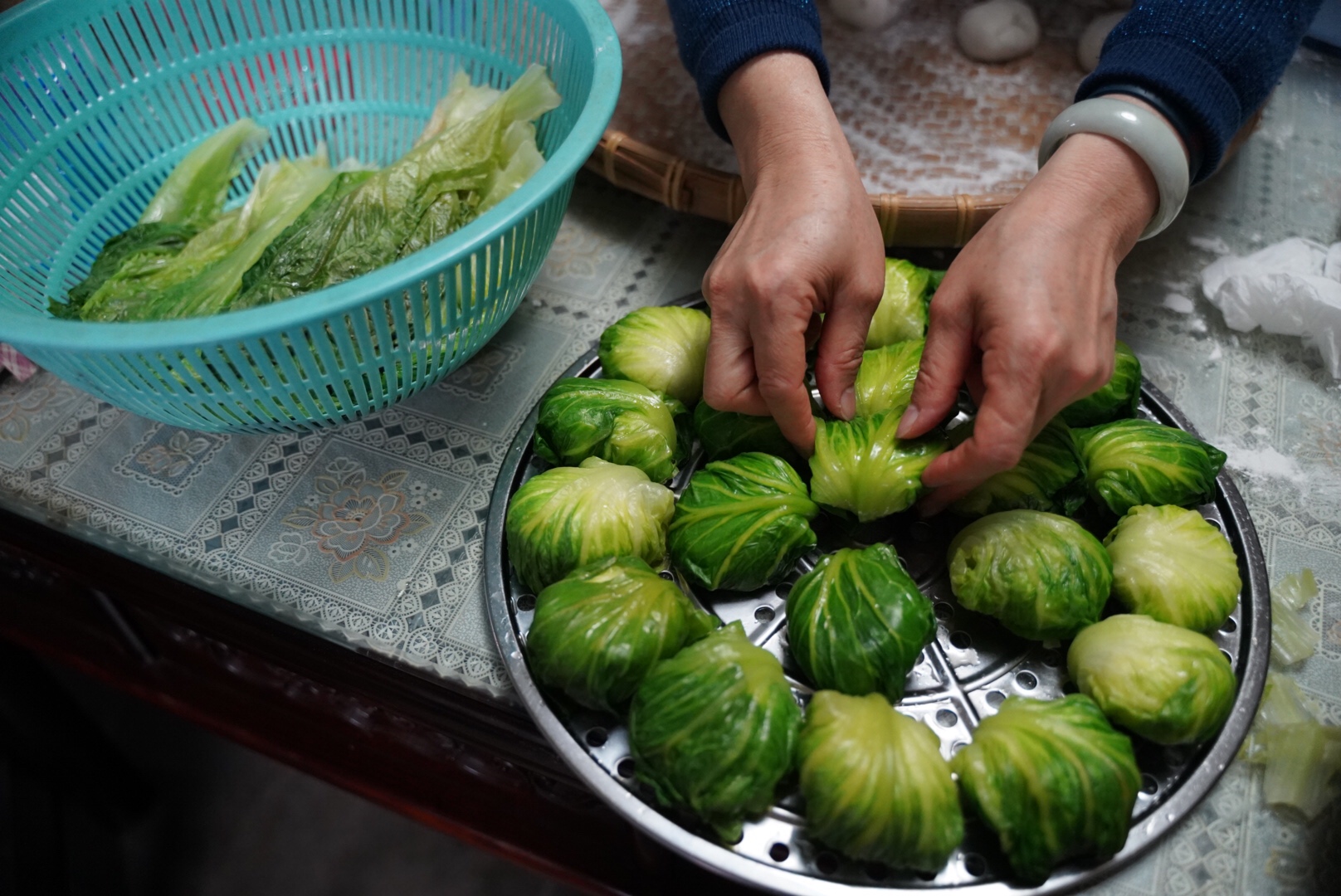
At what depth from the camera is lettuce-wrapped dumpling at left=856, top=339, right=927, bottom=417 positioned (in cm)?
142

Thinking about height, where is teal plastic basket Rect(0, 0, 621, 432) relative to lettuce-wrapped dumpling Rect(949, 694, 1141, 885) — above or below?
above

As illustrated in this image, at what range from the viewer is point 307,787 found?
2816mm

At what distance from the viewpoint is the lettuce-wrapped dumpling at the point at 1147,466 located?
53.9 inches

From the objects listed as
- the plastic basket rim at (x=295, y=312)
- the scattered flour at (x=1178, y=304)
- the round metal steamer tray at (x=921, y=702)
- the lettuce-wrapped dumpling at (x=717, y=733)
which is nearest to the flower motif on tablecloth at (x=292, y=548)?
the round metal steamer tray at (x=921, y=702)

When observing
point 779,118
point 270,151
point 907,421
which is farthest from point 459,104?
point 907,421

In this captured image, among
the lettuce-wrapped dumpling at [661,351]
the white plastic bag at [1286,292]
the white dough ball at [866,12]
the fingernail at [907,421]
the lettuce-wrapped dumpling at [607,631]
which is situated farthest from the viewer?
the white dough ball at [866,12]

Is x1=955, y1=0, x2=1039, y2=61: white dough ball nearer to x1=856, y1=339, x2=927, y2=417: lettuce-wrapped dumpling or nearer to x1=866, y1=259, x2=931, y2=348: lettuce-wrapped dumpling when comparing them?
x1=866, y1=259, x2=931, y2=348: lettuce-wrapped dumpling

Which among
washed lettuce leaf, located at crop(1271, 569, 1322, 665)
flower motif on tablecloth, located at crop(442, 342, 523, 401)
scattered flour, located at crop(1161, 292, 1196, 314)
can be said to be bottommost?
washed lettuce leaf, located at crop(1271, 569, 1322, 665)

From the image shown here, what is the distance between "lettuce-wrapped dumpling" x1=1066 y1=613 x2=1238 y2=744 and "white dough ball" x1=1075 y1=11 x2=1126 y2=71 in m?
1.58

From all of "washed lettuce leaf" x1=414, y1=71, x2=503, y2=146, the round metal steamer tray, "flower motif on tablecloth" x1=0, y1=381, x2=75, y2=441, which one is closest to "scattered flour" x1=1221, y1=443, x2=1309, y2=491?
the round metal steamer tray

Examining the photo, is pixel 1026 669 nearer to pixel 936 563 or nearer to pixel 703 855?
pixel 936 563

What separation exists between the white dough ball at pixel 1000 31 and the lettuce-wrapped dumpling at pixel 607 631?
1820mm

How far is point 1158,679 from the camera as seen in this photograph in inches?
45.1

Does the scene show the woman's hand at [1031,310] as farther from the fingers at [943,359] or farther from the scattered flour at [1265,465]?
the scattered flour at [1265,465]
